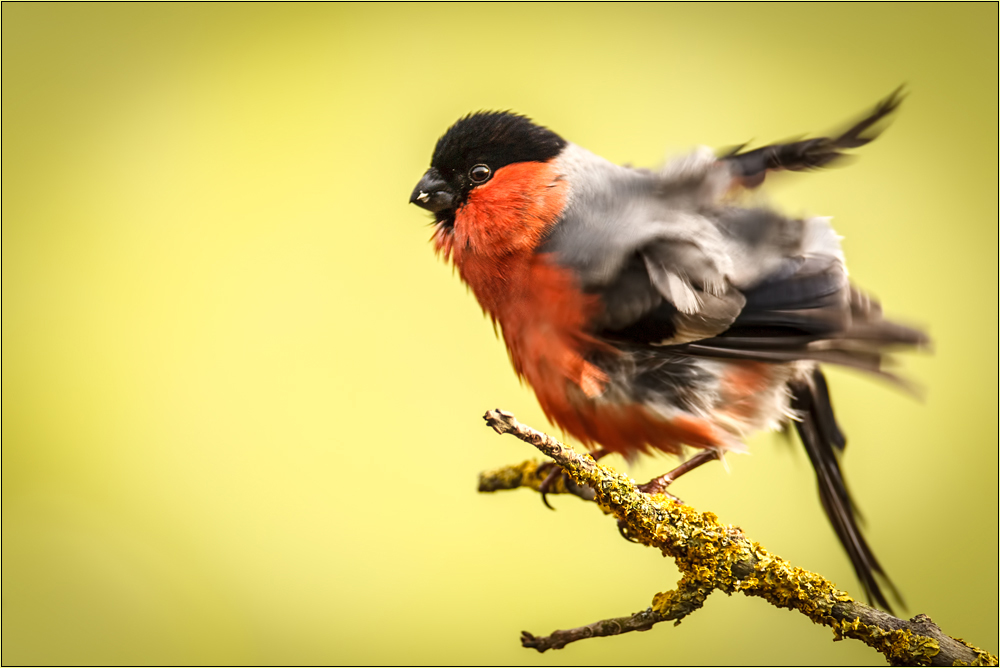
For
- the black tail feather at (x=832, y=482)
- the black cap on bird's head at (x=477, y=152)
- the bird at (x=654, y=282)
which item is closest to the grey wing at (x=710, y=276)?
the bird at (x=654, y=282)

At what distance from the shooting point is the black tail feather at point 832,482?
139cm

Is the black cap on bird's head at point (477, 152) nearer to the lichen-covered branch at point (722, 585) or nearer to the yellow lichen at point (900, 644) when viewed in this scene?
the lichen-covered branch at point (722, 585)

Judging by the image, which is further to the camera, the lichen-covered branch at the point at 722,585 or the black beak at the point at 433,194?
the black beak at the point at 433,194

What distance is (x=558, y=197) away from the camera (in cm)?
121

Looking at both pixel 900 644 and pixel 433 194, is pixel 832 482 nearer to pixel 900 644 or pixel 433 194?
pixel 900 644

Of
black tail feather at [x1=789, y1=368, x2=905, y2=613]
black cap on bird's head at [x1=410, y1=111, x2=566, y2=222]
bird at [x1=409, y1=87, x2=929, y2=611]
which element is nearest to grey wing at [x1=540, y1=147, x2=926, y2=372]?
bird at [x1=409, y1=87, x2=929, y2=611]

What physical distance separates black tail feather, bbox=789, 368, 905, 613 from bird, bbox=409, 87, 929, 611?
5.3 inches

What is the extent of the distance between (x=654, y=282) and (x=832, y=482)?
0.65m

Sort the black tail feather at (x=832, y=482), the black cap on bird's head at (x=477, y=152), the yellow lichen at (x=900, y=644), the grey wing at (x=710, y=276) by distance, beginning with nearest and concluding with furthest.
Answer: the yellow lichen at (x=900, y=644)
the grey wing at (x=710, y=276)
the black cap on bird's head at (x=477, y=152)
the black tail feather at (x=832, y=482)

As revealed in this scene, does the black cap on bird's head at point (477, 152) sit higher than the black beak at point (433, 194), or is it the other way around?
the black cap on bird's head at point (477, 152)

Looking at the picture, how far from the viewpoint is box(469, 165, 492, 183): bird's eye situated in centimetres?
124

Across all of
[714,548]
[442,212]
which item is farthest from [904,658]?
[442,212]

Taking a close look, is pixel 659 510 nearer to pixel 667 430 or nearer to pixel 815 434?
pixel 667 430

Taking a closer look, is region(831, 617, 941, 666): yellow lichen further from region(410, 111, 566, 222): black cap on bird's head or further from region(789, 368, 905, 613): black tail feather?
region(410, 111, 566, 222): black cap on bird's head
